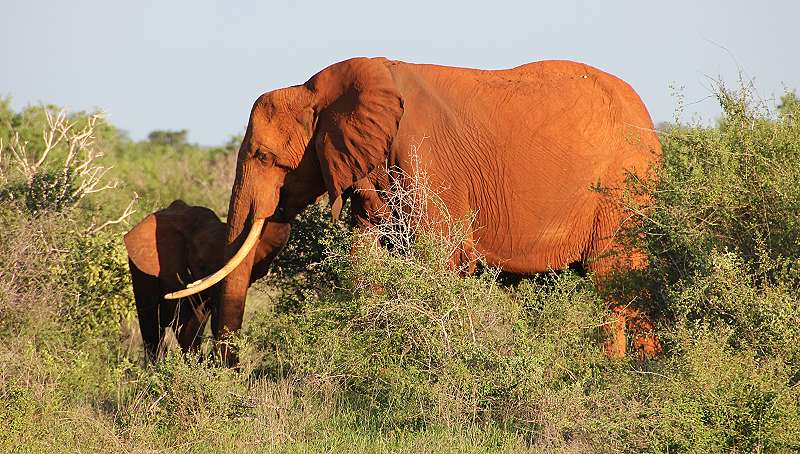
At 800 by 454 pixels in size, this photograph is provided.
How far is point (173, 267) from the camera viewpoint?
10.5 meters

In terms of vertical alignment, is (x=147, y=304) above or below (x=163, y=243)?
below

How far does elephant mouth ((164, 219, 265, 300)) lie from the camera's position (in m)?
9.71

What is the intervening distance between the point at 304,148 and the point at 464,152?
3.96ft

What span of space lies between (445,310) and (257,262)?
271 cm

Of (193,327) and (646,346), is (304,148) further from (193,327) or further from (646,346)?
(646,346)

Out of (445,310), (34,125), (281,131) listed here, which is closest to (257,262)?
(281,131)

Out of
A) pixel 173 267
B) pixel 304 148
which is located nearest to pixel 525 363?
pixel 304 148

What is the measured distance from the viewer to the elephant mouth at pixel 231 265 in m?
9.71

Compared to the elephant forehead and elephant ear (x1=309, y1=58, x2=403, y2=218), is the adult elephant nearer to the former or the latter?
elephant ear (x1=309, y1=58, x2=403, y2=218)

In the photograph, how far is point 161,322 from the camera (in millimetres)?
10766

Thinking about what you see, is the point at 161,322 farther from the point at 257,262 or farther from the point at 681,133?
the point at 681,133

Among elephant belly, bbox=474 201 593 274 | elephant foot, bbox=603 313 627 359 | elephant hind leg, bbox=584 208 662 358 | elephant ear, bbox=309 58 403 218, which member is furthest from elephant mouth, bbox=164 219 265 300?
elephant foot, bbox=603 313 627 359

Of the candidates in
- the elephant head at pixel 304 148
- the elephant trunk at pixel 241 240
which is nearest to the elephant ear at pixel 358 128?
the elephant head at pixel 304 148

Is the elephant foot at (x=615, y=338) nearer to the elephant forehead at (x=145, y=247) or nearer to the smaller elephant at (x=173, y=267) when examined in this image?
the smaller elephant at (x=173, y=267)
